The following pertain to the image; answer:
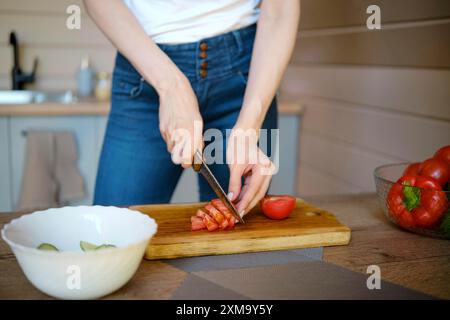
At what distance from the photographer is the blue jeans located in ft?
3.70

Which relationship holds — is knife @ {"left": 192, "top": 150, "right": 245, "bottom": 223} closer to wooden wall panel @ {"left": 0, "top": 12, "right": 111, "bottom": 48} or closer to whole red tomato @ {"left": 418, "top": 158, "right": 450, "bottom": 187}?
whole red tomato @ {"left": 418, "top": 158, "right": 450, "bottom": 187}

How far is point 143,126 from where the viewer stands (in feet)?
3.71

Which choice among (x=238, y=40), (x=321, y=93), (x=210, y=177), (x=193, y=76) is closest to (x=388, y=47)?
(x=321, y=93)

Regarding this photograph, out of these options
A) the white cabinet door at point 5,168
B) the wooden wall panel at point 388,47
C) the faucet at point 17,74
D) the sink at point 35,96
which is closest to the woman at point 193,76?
the wooden wall panel at point 388,47

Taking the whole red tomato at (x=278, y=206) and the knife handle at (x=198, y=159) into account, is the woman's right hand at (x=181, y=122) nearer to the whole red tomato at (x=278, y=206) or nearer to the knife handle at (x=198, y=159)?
the knife handle at (x=198, y=159)

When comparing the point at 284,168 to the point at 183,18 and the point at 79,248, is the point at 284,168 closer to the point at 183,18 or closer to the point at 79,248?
the point at 183,18

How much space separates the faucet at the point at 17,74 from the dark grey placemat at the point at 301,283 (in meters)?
2.05

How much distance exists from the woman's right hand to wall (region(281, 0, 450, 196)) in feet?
2.57

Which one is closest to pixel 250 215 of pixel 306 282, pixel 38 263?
pixel 306 282

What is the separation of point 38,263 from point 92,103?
61.9 inches

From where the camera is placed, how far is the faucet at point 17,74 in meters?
2.43

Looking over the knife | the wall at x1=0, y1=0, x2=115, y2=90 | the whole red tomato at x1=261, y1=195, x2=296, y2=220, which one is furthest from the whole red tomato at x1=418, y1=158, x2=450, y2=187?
the wall at x1=0, y1=0, x2=115, y2=90

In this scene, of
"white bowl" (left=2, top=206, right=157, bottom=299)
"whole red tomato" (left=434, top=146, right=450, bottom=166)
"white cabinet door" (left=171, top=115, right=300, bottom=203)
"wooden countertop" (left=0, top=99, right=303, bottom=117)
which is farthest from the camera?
"white cabinet door" (left=171, top=115, right=300, bottom=203)

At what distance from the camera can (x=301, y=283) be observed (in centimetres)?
72
